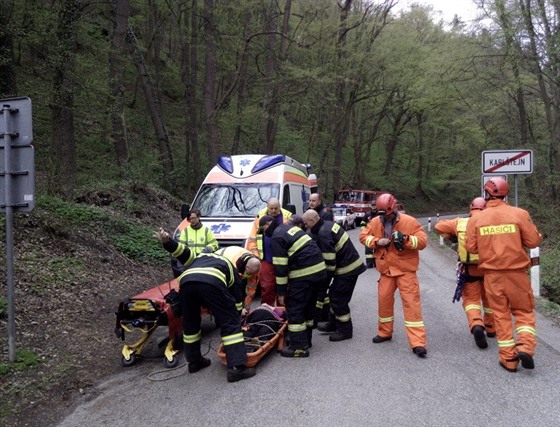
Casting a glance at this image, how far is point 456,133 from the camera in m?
37.0

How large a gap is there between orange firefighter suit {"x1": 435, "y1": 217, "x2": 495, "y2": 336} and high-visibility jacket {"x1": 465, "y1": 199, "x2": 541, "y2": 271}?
65 centimetres

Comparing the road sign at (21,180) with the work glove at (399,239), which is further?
the work glove at (399,239)

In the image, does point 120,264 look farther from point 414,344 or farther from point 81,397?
point 414,344

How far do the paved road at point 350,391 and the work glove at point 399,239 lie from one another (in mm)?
1276

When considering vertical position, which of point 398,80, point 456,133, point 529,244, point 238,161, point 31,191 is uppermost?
point 398,80

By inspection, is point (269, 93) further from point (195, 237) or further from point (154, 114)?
point (195, 237)

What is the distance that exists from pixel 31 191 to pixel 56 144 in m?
7.62

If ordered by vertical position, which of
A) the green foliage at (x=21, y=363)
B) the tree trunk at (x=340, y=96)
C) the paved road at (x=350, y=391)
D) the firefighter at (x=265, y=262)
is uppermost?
the tree trunk at (x=340, y=96)

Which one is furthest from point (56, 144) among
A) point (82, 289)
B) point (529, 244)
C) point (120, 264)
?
point (529, 244)

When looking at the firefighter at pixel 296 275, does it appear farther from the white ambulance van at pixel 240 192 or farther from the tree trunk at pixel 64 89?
the tree trunk at pixel 64 89

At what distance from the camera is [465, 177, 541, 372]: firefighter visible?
5.16 metres

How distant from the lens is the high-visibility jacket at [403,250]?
5.86 m

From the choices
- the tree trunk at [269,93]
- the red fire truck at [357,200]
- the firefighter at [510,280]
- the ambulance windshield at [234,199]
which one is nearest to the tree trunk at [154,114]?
the tree trunk at [269,93]

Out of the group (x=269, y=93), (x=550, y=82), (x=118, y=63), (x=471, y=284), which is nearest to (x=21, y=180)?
(x=471, y=284)
